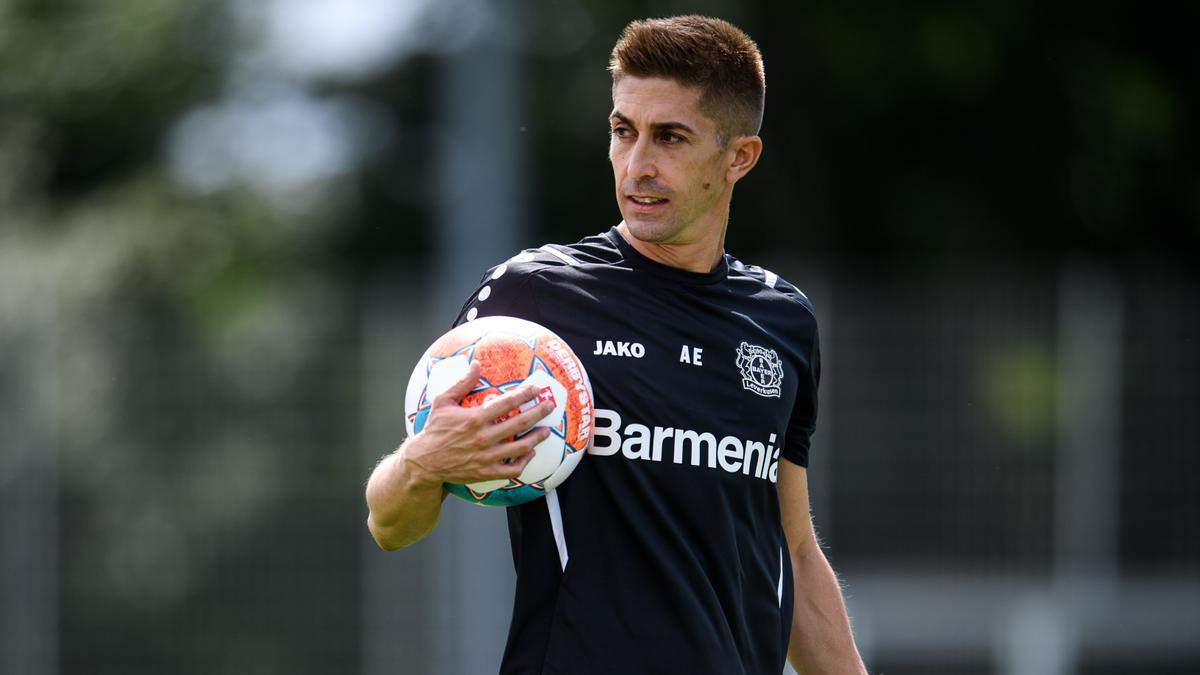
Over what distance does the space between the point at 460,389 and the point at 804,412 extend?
46.7 inches

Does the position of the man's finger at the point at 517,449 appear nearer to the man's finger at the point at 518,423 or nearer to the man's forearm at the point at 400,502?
the man's finger at the point at 518,423

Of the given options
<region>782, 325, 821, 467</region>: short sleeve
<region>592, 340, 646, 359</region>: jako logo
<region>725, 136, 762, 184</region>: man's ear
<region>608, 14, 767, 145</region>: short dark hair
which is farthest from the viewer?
<region>782, 325, 821, 467</region>: short sleeve

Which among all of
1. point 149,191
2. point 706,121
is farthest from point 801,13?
point 706,121

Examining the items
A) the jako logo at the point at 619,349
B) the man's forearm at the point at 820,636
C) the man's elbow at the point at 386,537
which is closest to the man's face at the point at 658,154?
the jako logo at the point at 619,349

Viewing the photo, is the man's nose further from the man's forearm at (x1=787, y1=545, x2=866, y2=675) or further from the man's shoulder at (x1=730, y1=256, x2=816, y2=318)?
the man's forearm at (x1=787, y1=545, x2=866, y2=675)

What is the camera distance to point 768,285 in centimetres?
446

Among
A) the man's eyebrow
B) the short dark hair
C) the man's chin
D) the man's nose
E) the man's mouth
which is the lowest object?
the man's chin

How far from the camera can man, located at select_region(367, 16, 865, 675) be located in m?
3.84

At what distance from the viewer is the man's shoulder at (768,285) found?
4414mm

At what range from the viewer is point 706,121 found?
4.18 metres

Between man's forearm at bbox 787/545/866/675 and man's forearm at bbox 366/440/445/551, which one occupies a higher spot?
man's forearm at bbox 366/440/445/551

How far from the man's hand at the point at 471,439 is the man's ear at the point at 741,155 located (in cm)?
99

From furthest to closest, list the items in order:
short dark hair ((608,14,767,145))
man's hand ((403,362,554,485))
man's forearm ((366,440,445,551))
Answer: short dark hair ((608,14,767,145)), man's forearm ((366,440,445,551)), man's hand ((403,362,554,485))

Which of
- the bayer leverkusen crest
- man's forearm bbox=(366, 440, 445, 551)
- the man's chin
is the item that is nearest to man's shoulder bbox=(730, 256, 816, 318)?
the bayer leverkusen crest
